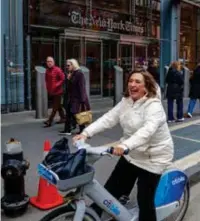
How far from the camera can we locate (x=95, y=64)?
1553 cm

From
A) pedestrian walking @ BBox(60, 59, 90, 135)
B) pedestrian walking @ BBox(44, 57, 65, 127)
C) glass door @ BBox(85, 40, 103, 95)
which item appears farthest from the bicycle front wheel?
glass door @ BBox(85, 40, 103, 95)

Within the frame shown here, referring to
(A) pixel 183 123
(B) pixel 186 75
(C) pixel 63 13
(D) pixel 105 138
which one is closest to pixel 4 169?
(D) pixel 105 138

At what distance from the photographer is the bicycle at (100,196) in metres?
2.90

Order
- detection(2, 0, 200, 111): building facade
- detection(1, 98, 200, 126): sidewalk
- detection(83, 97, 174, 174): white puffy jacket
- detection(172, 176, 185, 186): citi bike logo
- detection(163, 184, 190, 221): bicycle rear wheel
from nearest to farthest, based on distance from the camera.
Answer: detection(83, 97, 174, 174): white puffy jacket
detection(172, 176, 185, 186): citi bike logo
detection(163, 184, 190, 221): bicycle rear wheel
detection(1, 98, 200, 126): sidewalk
detection(2, 0, 200, 111): building facade

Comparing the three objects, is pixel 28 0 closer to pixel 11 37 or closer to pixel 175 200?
pixel 11 37

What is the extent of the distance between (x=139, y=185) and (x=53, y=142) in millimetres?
4655

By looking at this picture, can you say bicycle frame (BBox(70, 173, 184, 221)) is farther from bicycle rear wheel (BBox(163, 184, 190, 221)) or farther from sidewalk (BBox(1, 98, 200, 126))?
sidewalk (BBox(1, 98, 200, 126))

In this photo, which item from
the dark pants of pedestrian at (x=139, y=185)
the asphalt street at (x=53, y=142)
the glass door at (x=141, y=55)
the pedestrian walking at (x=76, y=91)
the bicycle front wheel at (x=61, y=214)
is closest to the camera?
the bicycle front wheel at (x=61, y=214)

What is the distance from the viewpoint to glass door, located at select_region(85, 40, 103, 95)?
15.1m

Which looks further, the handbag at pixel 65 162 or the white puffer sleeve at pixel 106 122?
the white puffer sleeve at pixel 106 122

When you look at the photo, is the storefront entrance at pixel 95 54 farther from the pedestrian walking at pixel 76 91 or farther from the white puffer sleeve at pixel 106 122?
the white puffer sleeve at pixel 106 122

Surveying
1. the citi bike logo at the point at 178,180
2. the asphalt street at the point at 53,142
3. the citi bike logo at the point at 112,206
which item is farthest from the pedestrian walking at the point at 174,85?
the citi bike logo at the point at 112,206

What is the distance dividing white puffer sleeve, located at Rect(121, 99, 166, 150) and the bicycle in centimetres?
23

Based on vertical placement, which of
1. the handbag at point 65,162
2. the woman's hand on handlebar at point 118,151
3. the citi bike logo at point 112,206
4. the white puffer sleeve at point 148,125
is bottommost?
the citi bike logo at point 112,206
